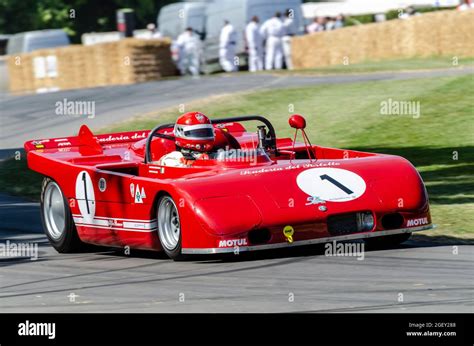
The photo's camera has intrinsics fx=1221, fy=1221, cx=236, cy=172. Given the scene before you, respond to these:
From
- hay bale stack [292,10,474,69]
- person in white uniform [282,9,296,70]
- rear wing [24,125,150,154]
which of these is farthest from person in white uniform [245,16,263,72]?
rear wing [24,125,150,154]

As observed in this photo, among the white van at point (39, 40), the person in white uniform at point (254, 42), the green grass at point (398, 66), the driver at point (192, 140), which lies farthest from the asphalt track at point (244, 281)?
the white van at point (39, 40)

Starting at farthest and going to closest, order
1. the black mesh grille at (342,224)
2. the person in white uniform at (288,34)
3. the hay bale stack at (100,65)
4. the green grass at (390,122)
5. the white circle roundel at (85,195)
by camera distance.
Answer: the person in white uniform at (288,34) < the hay bale stack at (100,65) < the green grass at (390,122) < the white circle roundel at (85,195) < the black mesh grille at (342,224)

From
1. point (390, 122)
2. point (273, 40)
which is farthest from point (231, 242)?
point (273, 40)

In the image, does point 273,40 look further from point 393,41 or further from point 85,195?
point 85,195

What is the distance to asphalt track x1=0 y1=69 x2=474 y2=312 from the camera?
8070 millimetres

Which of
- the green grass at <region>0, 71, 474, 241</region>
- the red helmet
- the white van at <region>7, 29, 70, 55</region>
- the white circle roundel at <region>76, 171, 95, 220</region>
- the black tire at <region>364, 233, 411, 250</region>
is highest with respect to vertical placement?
the red helmet

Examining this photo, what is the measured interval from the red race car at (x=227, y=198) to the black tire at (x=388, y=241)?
0.04ft

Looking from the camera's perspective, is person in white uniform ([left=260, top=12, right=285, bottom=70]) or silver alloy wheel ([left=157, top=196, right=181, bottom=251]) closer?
silver alloy wheel ([left=157, top=196, right=181, bottom=251])

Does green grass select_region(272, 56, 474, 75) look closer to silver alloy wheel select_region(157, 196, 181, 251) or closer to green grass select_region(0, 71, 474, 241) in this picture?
green grass select_region(0, 71, 474, 241)

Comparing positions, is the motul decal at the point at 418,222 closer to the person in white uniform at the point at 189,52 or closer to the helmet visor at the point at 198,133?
the helmet visor at the point at 198,133

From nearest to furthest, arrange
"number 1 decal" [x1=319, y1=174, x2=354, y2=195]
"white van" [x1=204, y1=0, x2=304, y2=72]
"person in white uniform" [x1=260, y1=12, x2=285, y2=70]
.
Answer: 1. "number 1 decal" [x1=319, y1=174, x2=354, y2=195]
2. "person in white uniform" [x1=260, y1=12, x2=285, y2=70]
3. "white van" [x1=204, y1=0, x2=304, y2=72]

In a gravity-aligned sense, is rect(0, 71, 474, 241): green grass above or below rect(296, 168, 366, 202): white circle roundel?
below

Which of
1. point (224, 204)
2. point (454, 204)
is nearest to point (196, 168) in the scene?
point (224, 204)

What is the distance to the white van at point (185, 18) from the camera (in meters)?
37.1
